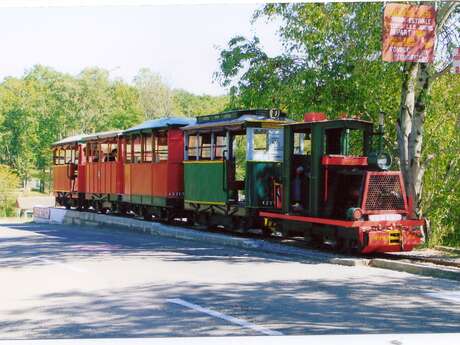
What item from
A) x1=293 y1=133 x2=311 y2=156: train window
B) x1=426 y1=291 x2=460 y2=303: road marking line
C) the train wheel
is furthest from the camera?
the train wheel

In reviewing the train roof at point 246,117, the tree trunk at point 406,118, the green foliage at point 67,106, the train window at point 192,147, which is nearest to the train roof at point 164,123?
the green foliage at point 67,106

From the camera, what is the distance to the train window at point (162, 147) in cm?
2111

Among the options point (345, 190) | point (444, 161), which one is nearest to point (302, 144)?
point (345, 190)

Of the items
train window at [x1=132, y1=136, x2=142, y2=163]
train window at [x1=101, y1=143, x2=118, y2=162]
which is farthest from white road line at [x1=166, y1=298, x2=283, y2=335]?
train window at [x1=101, y1=143, x2=118, y2=162]

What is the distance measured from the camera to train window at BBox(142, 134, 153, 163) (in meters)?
22.2

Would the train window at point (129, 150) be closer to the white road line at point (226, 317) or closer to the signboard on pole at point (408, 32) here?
the signboard on pole at point (408, 32)

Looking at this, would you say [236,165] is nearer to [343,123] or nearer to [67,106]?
[343,123]

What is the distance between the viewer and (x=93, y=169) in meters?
27.2

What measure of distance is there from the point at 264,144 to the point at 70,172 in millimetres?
13586

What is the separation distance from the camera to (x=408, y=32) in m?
13.0

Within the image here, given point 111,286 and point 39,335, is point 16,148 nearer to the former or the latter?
point 111,286

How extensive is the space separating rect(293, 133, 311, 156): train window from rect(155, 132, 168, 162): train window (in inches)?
266

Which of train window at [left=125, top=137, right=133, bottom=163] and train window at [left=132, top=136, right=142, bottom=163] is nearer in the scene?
train window at [left=132, top=136, right=142, bottom=163]

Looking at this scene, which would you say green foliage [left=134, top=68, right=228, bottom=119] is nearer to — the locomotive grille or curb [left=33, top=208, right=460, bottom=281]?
curb [left=33, top=208, right=460, bottom=281]
